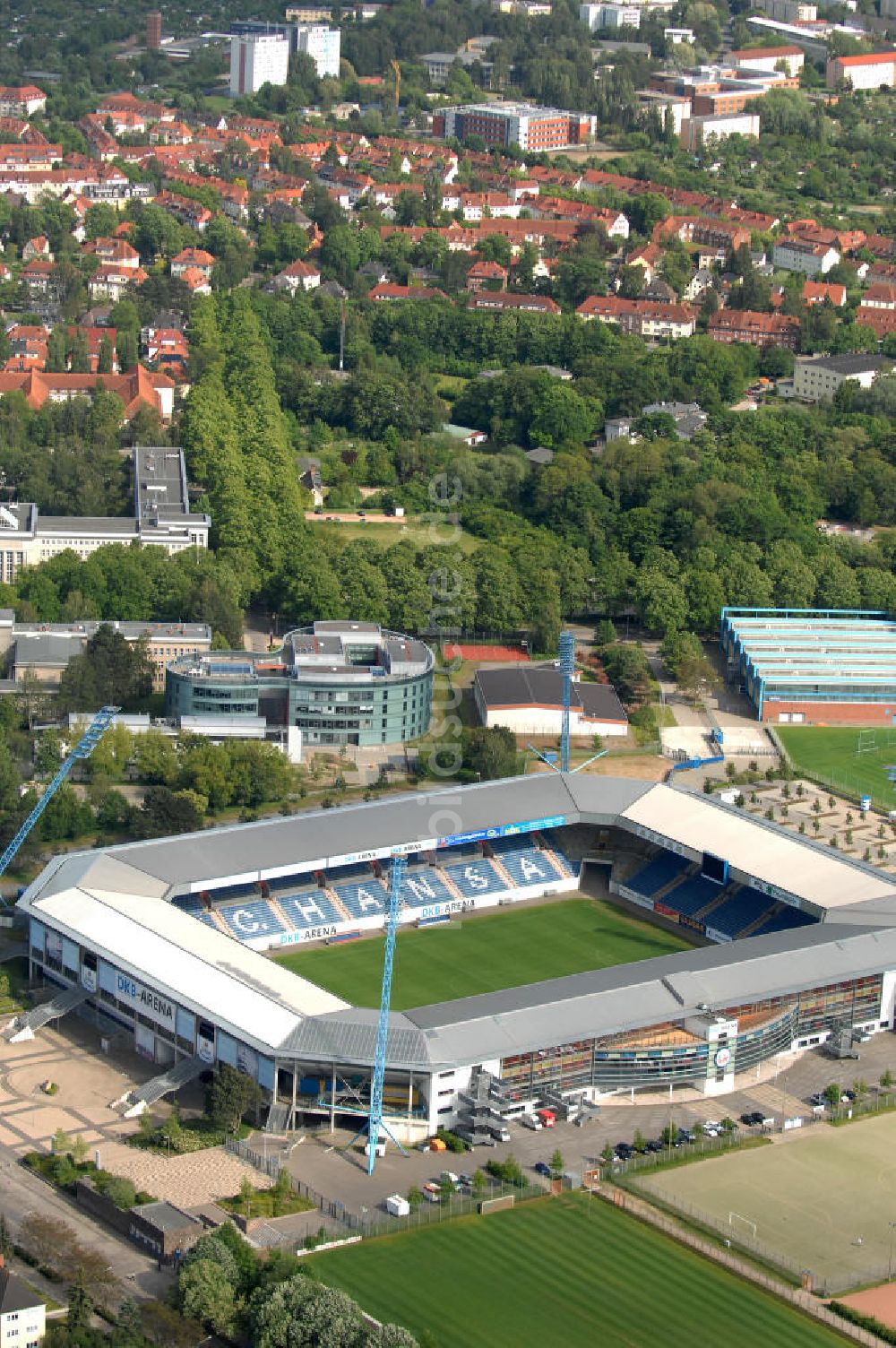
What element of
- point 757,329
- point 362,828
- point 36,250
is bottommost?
point 362,828

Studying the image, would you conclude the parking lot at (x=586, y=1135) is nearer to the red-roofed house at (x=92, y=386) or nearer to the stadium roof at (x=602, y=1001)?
the stadium roof at (x=602, y=1001)

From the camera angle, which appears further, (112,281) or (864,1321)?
(112,281)

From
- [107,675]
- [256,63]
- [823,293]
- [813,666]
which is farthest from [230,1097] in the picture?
[256,63]

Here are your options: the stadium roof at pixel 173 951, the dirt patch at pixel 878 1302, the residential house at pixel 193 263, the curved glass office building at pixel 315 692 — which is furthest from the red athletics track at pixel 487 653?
the residential house at pixel 193 263

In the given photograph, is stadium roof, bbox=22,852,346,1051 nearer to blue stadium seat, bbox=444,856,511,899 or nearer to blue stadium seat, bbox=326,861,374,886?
blue stadium seat, bbox=326,861,374,886

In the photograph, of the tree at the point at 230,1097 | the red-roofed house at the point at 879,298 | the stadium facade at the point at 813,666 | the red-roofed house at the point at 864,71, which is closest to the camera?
the tree at the point at 230,1097

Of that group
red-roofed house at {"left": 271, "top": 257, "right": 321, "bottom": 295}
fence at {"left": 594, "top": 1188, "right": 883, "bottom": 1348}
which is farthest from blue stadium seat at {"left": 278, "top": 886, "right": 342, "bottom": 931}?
red-roofed house at {"left": 271, "top": 257, "right": 321, "bottom": 295}

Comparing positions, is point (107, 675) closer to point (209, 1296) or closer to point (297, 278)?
point (209, 1296)

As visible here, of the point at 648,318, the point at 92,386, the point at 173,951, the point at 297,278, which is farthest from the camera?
the point at 297,278
